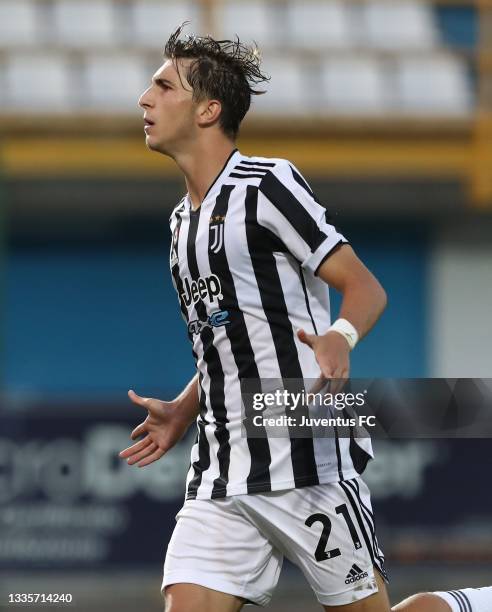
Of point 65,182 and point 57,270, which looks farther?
point 57,270

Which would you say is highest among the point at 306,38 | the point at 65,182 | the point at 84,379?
the point at 306,38

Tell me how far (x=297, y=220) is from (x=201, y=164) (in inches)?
17.6

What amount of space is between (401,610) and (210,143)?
5.09 feet

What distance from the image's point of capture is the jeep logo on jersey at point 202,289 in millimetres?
3633

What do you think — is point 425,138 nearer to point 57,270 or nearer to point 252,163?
point 57,270

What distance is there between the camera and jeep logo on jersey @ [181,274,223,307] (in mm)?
3633

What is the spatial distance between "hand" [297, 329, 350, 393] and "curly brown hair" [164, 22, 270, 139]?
1.02m

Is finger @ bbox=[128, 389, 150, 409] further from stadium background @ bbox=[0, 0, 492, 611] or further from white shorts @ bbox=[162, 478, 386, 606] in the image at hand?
stadium background @ bbox=[0, 0, 492, 611]

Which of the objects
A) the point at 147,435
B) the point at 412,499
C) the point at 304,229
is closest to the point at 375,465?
the point at 412,499

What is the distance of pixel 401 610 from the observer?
3.84m

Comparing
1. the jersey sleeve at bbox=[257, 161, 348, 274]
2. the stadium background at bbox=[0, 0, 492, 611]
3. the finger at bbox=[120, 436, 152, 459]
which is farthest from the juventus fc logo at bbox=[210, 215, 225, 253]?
the stadium background at bbox=[0, 0, 492, 611]

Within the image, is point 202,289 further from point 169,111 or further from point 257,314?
point 169,111

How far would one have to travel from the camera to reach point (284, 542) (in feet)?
11.8

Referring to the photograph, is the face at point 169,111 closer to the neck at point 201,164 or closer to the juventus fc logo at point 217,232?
the neck at point 201,164
